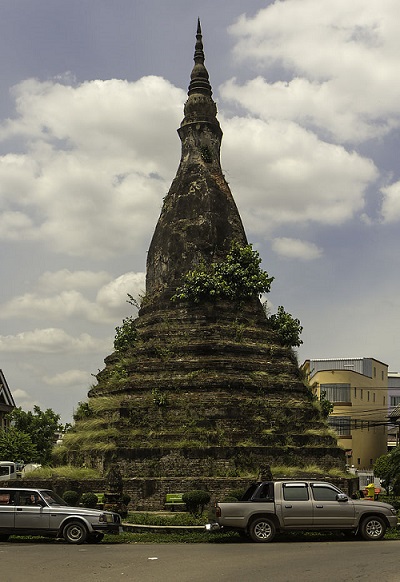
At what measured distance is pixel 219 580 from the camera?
39.4 ft

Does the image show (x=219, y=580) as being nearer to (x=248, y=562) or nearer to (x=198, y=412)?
(x=248, y=562)

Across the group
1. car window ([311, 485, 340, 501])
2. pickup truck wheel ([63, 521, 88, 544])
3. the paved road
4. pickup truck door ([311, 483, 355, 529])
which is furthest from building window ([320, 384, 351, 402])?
pickup truck wheel ([63, 521, 88, 544])

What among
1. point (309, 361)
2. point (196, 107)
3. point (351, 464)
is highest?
point (196, 107)

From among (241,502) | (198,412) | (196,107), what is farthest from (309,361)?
(241,502)

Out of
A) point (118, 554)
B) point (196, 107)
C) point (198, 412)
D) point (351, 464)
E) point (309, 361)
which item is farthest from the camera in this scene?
point (309, 361)

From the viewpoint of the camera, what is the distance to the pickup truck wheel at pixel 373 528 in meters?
17.5

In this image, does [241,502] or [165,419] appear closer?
[241,502]

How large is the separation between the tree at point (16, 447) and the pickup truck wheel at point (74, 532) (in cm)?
2957

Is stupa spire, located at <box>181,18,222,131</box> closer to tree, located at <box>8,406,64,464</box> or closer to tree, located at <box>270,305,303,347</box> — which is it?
tree, located at <box>270,305,303,347</box>

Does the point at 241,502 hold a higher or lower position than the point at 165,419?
lower

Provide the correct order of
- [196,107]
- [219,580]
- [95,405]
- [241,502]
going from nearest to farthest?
1. [219,580]
2. [241,502]
3. [95,405]
4. [196,107]

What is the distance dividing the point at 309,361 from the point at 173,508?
48960mm

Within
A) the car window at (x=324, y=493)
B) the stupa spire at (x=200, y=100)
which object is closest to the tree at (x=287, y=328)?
the stupa spire at (x=200, y=100)

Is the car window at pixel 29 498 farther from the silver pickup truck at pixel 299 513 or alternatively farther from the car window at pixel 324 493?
the car window at pixel 324 493
